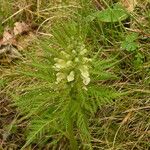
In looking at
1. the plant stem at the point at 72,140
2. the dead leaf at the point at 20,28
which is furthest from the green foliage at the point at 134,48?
the dead leaf at the point at 20,28

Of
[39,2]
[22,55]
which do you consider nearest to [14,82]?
[22,55]

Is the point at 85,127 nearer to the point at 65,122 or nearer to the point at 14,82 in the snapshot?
the point at 65,122

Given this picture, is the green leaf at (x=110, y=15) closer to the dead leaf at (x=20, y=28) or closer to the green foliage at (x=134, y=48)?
the green foliage at (x=134, y=48)

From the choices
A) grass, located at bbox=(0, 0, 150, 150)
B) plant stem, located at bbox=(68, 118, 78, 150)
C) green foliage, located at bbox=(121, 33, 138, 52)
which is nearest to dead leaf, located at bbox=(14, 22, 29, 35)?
grass, located at bbox=(0, 0, 150, 150)

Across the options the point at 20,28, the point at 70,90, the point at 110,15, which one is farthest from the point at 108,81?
the point at 20,28

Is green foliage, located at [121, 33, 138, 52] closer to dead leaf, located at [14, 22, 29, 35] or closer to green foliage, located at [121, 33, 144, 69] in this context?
green foliage, located at [121, 33, 144, 69]
